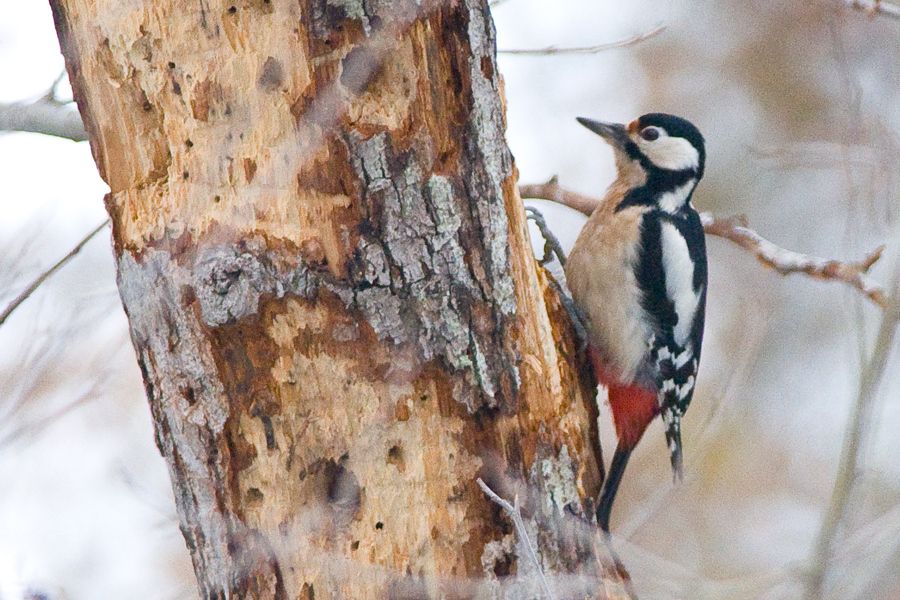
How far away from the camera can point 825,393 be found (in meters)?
5.22

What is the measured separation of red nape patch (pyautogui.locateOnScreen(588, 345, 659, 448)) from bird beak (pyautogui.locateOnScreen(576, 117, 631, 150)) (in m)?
0.90

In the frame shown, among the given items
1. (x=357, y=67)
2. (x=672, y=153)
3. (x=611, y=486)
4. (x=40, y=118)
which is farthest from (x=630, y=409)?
(x=40, y=118)

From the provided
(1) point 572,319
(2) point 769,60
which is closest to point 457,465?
(1) point 572,319

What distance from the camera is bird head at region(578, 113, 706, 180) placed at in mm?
3508

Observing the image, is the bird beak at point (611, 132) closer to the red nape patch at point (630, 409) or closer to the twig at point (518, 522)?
the red nape patch at point (630, 409)

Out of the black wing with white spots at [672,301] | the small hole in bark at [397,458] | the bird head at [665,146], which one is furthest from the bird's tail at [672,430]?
the small hole in bark at [397,458]

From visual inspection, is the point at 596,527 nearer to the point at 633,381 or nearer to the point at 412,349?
the point at 412,349

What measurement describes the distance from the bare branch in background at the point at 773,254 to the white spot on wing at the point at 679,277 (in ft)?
0.41

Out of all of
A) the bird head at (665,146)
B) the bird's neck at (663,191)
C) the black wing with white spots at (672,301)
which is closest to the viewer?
→ the black wing with white spots at (672,301)

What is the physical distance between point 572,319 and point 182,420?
48.1 inches

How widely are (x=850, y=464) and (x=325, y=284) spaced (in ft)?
3.30

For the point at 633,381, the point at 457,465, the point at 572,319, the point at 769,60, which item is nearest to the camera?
the point at 457,465

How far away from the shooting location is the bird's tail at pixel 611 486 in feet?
7.63

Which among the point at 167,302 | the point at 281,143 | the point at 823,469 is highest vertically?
the point at 281,143
